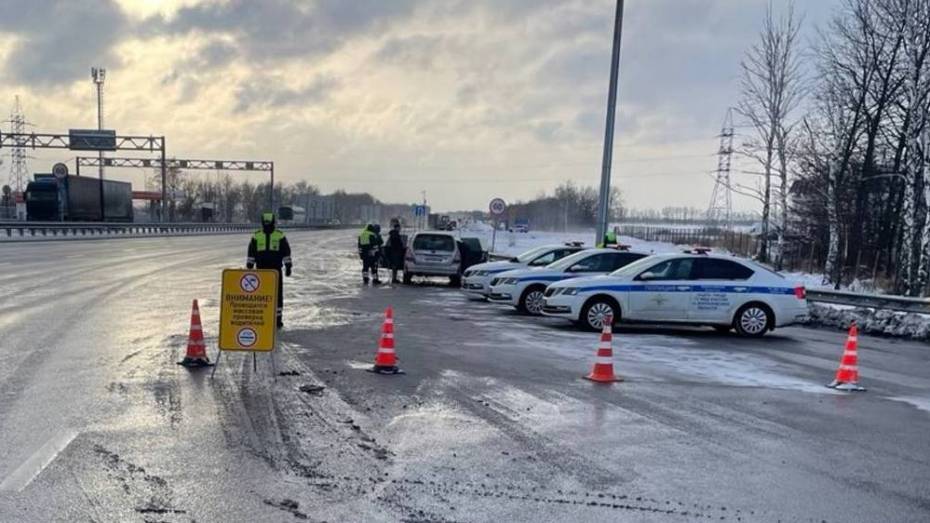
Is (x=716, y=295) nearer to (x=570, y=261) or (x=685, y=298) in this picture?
(x=685, y=298)

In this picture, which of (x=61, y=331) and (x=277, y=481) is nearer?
(x=277, y=481)

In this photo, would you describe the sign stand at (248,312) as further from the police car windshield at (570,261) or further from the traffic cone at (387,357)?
the police car windshield at (570,261)

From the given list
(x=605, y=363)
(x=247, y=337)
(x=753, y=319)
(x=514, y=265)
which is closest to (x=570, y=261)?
(x=514, y=265)

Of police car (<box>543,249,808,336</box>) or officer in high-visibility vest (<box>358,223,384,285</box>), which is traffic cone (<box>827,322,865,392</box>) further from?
officer in high-visibility vest (<box>358,223,384,285</box>)

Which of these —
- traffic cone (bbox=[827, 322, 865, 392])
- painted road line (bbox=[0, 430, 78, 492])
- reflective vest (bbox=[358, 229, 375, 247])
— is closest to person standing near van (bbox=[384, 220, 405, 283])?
reflective vest (bbox=[358, 229, 375, 247])

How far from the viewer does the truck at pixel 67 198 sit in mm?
46625

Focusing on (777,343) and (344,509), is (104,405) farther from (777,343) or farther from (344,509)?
(777,343)

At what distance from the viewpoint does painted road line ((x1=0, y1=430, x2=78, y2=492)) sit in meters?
4.82

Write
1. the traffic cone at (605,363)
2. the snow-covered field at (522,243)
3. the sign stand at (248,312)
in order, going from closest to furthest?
1. the traffic cone at (605,363)
2. the sign stand at (248,312)
3. the snow-covered field at (522,243)

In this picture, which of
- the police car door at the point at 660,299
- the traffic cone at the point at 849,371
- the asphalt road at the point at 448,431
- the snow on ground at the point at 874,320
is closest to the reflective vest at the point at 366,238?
the asphalt road at the point at 448,431

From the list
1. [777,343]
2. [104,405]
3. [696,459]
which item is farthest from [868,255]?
[104,405]

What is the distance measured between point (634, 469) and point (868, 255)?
33053 millimetres

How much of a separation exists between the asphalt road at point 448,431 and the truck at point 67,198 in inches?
1562

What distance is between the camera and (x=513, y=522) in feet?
14.6
